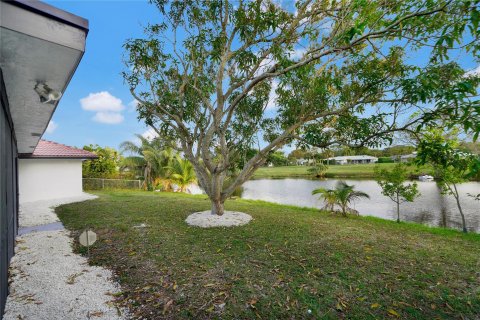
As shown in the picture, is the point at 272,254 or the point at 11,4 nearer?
the point at 11,4

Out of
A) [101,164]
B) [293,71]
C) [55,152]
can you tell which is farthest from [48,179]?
[293,71]

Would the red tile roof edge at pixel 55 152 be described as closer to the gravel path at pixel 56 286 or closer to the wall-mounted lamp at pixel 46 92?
the gravel path at pixel 56 286

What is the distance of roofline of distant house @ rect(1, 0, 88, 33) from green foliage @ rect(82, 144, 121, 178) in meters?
21.1

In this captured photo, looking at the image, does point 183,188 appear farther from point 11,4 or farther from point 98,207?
point 11,4

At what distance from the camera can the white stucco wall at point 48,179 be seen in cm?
1381

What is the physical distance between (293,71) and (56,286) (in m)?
6.19

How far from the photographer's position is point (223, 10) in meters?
7.16

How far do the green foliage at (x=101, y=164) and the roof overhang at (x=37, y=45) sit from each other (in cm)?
1980

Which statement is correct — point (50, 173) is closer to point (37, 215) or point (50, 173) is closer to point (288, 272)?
point (37, 215)

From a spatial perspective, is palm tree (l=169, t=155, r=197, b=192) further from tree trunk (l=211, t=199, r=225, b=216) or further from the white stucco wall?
tree trunk (l=211, t=199, r=225, b=216)

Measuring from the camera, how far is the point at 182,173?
21.6 meters

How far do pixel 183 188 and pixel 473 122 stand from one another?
20573 millimetres

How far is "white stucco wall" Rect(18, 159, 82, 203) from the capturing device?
13.8 m

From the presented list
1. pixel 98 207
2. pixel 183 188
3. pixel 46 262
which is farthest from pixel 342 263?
pixel 183 188
